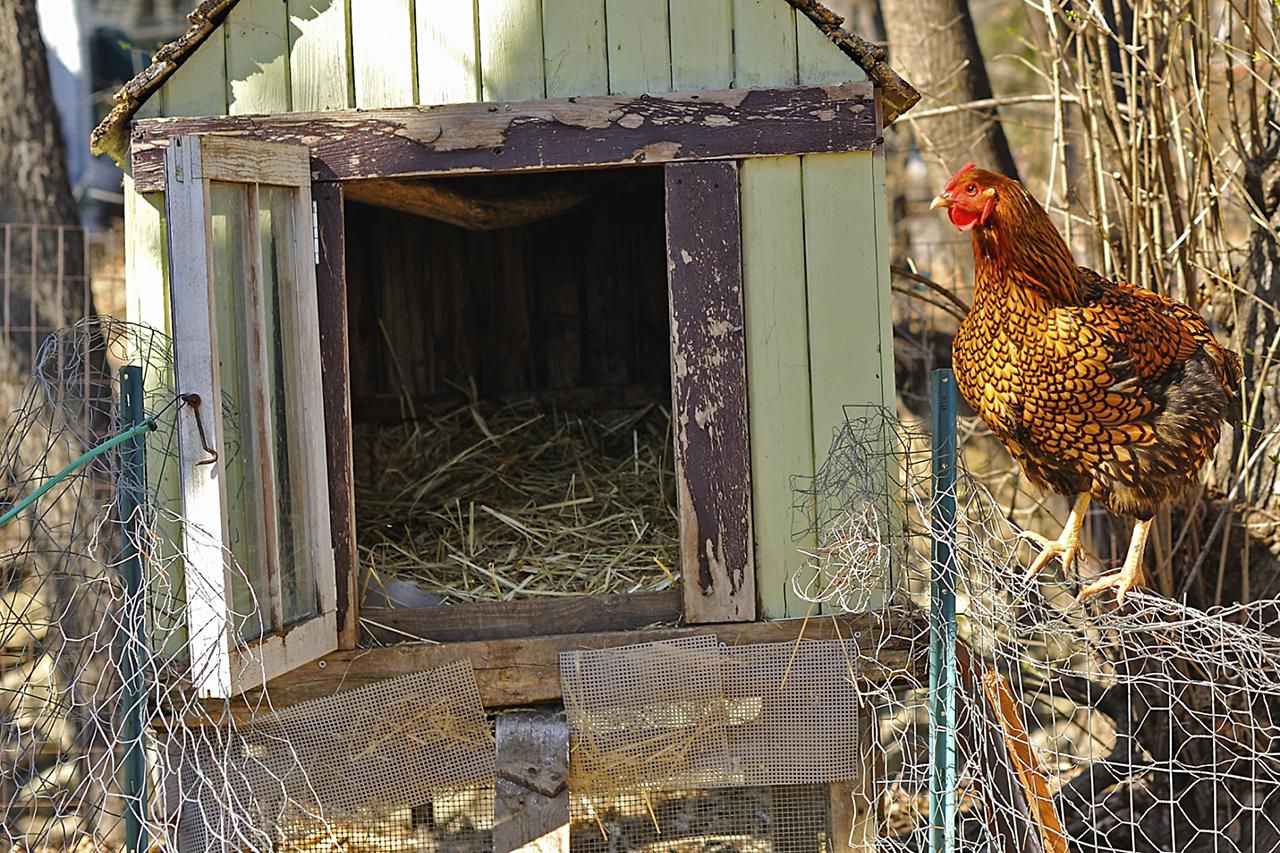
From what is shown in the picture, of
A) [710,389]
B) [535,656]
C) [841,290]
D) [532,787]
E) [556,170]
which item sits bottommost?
[532,787]

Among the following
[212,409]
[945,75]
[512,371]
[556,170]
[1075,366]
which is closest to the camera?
[212,409]

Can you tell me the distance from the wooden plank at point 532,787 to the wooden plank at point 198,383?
913 millimetres

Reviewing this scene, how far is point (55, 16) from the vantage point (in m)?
13.5

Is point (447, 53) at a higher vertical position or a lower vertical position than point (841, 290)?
higher

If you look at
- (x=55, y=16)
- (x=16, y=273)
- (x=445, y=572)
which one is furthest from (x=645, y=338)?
(x=55, y=16)

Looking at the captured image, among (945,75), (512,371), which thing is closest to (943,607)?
(512,371)

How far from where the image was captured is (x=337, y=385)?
360 centimetres

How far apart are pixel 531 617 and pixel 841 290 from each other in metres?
1.27

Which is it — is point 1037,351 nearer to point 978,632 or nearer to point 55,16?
point 978,632

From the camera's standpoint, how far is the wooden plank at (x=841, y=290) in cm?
361

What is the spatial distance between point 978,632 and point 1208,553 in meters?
1.75

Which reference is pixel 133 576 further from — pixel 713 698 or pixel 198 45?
pixel 713 698

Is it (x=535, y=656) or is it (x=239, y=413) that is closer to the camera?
(x=239, y=413)

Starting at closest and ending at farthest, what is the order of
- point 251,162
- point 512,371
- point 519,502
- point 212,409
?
point 212,409 → point 251,162 → point 519,502 → point 512,371
